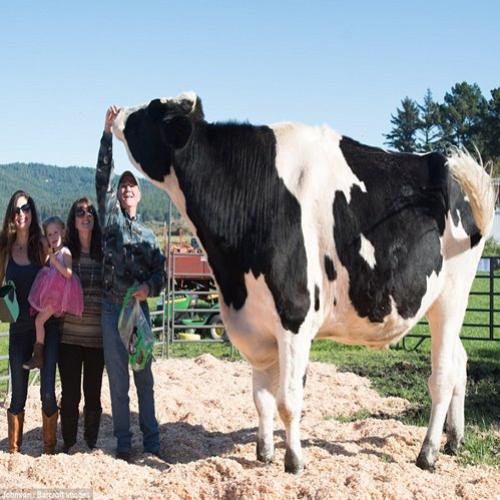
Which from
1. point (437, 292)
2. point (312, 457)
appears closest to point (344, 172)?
point (437, 292)

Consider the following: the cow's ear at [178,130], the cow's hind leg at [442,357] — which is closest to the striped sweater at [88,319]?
the cow's ear at [178,130]

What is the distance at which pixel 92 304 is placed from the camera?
20.3ft

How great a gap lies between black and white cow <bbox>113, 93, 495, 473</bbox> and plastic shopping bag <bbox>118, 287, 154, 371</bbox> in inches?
32.3

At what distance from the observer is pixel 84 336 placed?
20.3 ft

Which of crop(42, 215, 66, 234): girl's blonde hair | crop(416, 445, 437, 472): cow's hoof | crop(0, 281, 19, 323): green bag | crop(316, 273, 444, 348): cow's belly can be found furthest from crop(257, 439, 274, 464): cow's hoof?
crop(42, 215, 66, 234): girl's blonde hair

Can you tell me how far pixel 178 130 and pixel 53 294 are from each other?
1.56 m

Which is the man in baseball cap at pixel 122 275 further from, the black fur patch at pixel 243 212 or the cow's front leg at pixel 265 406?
the cow's front leg at pixel 265 406

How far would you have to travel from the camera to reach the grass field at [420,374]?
6402mm

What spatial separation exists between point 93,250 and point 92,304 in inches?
16.1

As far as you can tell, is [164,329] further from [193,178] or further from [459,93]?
→ [459,93]

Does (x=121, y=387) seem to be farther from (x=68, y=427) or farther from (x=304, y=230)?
(x=304, y=230)

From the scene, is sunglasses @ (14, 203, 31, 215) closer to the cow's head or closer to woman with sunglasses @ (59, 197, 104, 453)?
woman with sunglasses @ (59, 197, 104, 453)

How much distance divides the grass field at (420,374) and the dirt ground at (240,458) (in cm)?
28

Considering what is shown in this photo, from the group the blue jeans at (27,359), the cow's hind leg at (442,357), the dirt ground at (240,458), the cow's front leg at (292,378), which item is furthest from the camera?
the blue jeans at (27,359)
